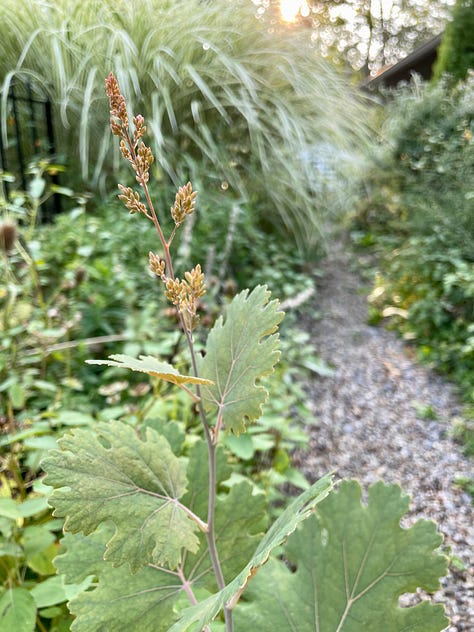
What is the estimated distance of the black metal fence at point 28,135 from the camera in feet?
9.76

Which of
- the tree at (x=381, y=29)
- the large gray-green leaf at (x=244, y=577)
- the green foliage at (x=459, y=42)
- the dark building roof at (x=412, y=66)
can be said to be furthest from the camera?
the tree at (x=381, y=29)

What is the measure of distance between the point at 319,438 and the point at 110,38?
2.30m

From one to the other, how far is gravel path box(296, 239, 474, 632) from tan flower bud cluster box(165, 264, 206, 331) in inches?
39.6

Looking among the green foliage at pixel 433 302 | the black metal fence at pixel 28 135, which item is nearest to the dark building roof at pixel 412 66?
the green foliage at pixel 433 302

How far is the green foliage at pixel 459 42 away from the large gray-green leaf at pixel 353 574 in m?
6.44

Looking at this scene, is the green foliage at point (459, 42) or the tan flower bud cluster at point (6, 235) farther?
the green foliage at point (459, 42)

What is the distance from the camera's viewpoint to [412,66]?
1061 cm

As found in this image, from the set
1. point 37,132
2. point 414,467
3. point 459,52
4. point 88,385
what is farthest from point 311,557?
point 459,52

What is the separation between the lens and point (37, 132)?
3.21 metres

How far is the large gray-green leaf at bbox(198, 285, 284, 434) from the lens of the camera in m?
0.53

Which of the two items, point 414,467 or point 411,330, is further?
point 411,330

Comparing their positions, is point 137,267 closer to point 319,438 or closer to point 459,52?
point 319,438

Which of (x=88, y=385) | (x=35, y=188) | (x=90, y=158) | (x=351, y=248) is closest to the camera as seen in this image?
(x=35, y=188)

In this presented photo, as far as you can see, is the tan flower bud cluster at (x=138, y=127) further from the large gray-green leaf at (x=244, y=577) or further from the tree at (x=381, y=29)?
the tree at (x=381, y=29)
